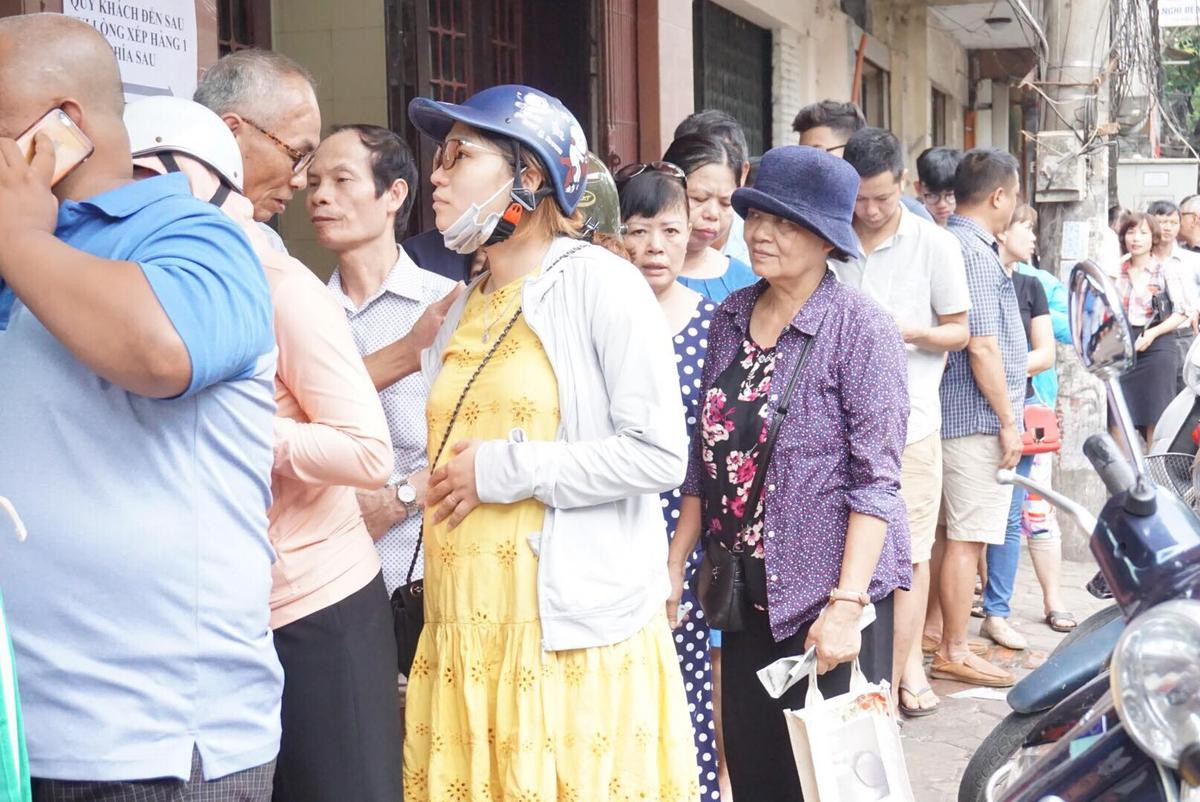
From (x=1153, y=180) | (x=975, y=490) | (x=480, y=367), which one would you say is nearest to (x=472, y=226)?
(x=480, y=367)

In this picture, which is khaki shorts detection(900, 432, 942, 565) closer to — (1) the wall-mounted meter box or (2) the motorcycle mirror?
(2) the motorcycle mirror

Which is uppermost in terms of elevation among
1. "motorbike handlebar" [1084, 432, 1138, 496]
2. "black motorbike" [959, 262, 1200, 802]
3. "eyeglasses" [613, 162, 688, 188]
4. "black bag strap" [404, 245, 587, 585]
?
"eyeglasses" [613, 162, 688, 188]

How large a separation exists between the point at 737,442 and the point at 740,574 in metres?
0.31

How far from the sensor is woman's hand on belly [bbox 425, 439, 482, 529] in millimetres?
2625

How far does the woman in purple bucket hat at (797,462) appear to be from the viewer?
3162 millimetres

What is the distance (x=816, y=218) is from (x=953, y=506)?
2873 mm

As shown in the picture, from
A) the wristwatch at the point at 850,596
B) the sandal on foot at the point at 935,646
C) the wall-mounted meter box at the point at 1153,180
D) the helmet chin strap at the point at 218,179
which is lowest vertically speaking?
the sandal on foot at the point at 935,646

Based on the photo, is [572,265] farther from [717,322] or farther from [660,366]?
[717,322]

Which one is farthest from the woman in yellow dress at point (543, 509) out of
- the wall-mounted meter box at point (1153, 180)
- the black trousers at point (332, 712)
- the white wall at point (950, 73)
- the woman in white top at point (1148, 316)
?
the white wall at point (950, 73)

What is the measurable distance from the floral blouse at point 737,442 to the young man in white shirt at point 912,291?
68.6 inches

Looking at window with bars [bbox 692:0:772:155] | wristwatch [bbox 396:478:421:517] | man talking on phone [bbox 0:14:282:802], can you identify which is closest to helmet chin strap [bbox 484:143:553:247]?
wristwatch [bbox 396:478:421:517]

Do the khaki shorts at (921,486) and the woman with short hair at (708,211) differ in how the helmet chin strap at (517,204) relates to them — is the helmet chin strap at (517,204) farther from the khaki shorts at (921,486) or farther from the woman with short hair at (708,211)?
the khaki shorts at (921,486)

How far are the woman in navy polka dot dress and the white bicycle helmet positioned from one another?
1695 millimetres

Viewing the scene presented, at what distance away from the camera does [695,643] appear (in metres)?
3.74
